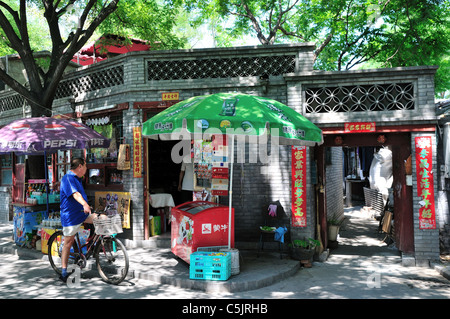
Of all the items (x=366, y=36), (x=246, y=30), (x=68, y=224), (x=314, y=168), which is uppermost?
(x=246, y=30)

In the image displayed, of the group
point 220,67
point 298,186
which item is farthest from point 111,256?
point 220,67

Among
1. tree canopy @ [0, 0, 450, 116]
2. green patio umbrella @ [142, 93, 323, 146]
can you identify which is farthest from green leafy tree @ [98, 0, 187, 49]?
green patio umbrella @ [142, 93, 323, 146]

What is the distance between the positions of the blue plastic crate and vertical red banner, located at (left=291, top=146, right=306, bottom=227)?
2274 mm

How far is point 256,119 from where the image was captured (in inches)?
211

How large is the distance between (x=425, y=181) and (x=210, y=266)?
4784 mm

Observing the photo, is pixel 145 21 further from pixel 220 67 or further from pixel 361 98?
pixel 361 98

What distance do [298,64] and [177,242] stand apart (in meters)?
4.67

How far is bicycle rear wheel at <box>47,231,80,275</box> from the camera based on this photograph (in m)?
6.15

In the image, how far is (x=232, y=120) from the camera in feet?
17.5

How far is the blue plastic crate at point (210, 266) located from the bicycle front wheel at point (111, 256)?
3.61 feet

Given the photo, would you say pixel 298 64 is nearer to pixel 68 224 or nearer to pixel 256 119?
pixel 256 119

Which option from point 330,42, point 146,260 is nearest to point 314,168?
point 146,260

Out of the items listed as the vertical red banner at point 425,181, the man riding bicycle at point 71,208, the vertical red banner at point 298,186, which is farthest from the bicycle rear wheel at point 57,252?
the vertical red banner at point 425,181

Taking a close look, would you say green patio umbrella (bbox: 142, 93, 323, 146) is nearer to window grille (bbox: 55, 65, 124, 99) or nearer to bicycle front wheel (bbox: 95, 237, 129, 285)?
bicycle front wheel (bbox: 95, 237, 129, 285)
